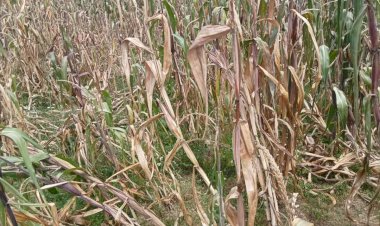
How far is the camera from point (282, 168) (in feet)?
5.22

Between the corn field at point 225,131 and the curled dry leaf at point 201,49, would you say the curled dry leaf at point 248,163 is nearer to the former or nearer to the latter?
the corn field at point 225,131

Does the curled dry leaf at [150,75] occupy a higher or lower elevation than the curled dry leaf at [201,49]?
lower

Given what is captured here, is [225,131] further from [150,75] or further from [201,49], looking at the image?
[201,49]

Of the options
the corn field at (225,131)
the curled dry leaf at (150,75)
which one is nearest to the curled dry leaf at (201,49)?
the corn field at (225,131)

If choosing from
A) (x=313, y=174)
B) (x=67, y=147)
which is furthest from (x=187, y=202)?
(x=67, y=147)

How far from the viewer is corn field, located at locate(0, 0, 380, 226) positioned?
111cm

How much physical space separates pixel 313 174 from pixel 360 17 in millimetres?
729

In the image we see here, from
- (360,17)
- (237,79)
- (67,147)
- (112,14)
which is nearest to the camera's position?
(237,79)

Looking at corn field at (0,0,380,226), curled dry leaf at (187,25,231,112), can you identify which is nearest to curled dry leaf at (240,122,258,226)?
corn field at (0,0,380,226)

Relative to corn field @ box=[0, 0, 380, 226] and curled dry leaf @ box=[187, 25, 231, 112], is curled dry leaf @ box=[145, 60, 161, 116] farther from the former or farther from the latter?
curled dry leaf @ box=[187, 25, 231, 112]

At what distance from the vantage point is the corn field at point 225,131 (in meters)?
1.11

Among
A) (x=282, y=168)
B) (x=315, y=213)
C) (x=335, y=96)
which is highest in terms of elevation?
(x=335, y=96)

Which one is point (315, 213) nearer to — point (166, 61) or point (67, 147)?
point (166, 61)

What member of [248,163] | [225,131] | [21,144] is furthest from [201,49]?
[225,131]
